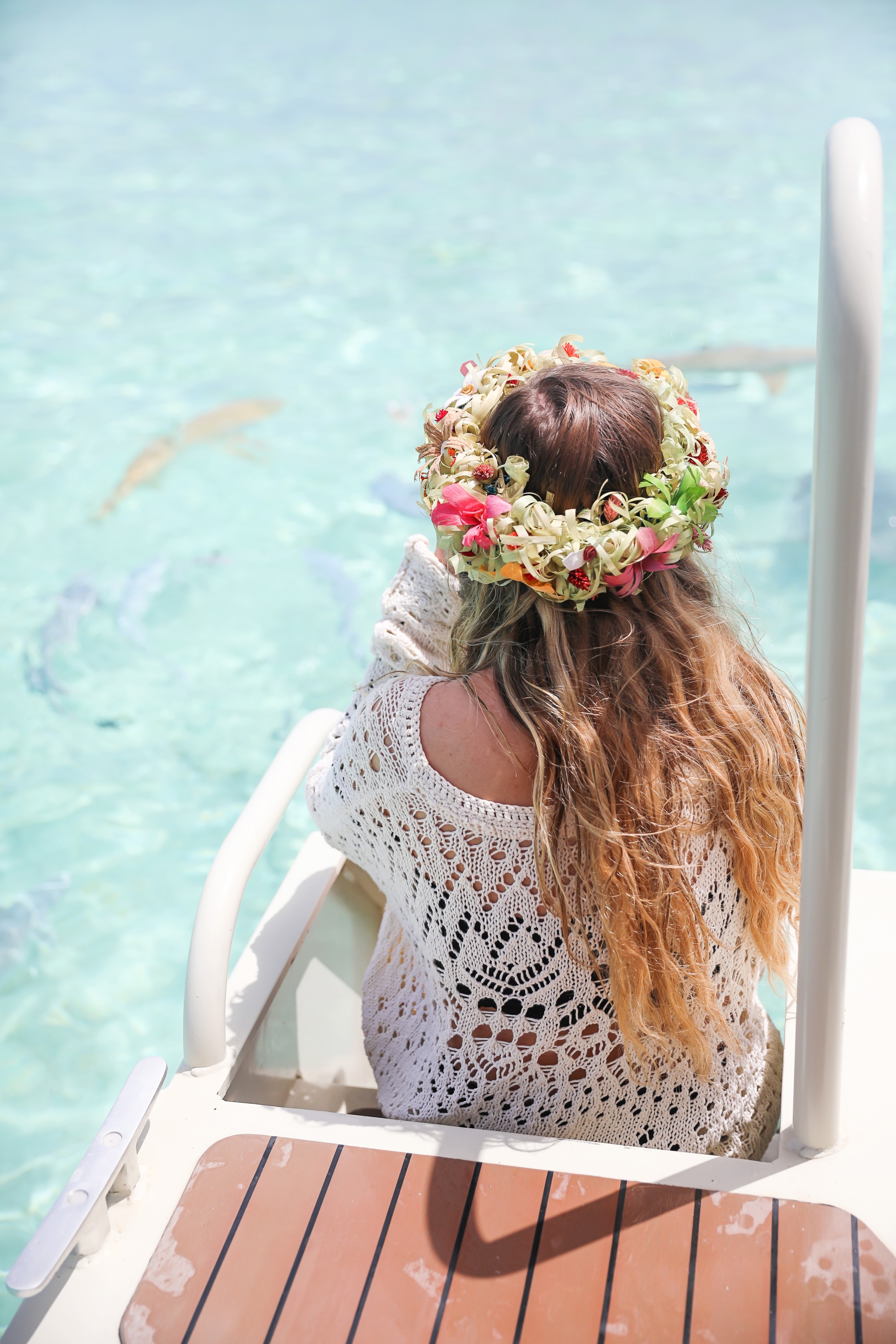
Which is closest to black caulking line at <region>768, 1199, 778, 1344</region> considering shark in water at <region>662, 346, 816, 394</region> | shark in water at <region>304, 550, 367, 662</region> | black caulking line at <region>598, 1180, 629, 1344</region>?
black caulking line at <region>598, 1180, 629, 1344</region>

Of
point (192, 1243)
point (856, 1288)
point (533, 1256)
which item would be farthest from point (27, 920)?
point (856, 1288)

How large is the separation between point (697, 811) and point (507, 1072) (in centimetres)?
44

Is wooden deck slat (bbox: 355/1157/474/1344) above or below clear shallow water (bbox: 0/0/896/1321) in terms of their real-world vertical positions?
above

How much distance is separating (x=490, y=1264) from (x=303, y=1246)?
0.69 feet

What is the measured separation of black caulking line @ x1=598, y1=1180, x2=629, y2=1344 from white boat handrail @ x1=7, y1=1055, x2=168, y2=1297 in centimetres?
54

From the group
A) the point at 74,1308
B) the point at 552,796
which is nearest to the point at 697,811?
the point at 552,796

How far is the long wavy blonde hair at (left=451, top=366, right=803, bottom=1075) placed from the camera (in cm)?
130

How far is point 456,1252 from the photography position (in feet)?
4.06

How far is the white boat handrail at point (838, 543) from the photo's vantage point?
2.86 ft

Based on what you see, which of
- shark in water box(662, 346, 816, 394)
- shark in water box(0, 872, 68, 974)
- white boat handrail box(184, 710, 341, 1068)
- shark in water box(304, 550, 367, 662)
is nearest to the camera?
white boat handrail box(184, 710, 341, 1068)

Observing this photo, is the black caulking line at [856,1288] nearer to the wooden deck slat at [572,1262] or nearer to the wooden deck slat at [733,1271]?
the wooden deck slat at [733,1271]

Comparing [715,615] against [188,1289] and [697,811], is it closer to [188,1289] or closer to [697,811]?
[697,811]

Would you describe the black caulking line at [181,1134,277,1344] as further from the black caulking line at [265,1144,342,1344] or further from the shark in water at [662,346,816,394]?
the shark in water at [662,346,816,394]

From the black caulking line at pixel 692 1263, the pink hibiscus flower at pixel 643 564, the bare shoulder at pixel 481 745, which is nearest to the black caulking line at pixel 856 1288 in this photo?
the black caulking line at pixel 692 1263
